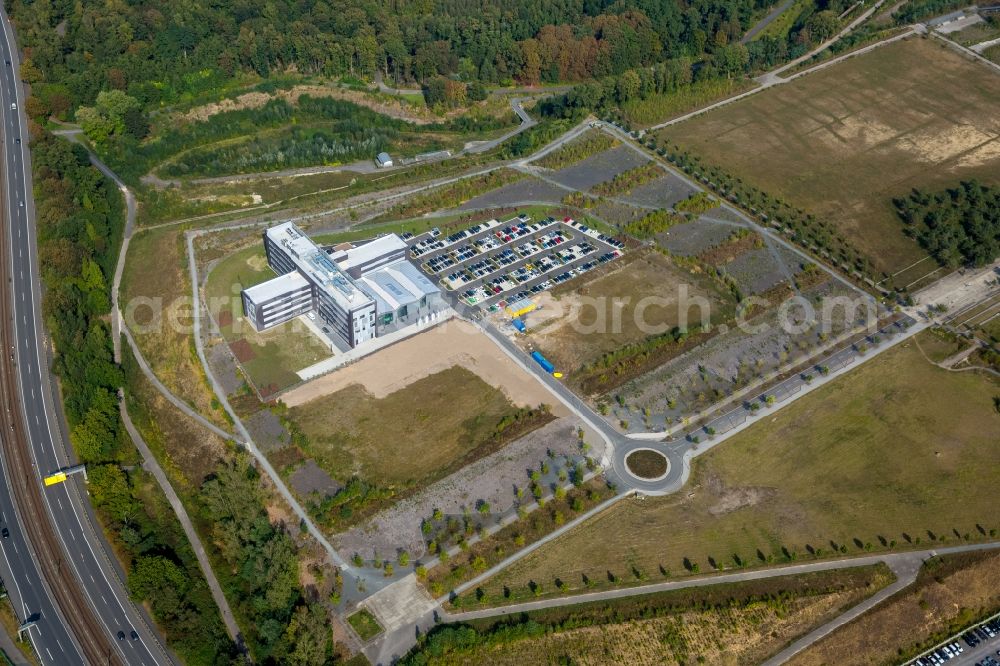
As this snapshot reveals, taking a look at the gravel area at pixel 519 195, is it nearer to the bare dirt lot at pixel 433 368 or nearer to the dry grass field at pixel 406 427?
the bare dirt lot at pixel 433 368

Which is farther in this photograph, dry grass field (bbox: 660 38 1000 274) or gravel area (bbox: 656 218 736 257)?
dry grass field (bbox: 660 38 1000 274)

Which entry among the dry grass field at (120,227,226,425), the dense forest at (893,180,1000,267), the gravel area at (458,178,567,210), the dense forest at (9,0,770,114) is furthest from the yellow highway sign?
the dense forest at (893,180,1000,267)

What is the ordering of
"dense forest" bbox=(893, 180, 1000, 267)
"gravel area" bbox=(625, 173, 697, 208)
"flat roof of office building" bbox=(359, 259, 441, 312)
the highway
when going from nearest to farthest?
the highway < "flat roof of office building" bbox=(359, 259, 441, 312) < "dense forest" bbox=(893, 180, 1000, 267) < "gravel area" bbox=(625, 173, 697, 208)

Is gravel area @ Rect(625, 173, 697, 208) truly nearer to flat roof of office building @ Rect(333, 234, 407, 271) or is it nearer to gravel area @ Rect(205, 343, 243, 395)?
flat roof of office building @ Rect(333, 234, 407, 271)

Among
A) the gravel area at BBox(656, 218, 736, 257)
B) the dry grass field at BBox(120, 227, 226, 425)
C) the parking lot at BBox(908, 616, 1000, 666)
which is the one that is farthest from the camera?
the gravel area at BBox(656, 218, 736, 257)

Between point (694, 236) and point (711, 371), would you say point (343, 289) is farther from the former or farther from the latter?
point (694, 236)

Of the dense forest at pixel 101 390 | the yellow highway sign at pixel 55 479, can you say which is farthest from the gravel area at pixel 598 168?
the yellow highway sign at pixel 55 479
